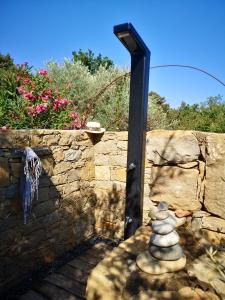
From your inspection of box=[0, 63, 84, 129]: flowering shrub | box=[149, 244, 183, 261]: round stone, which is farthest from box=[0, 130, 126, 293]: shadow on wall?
box=[149, 244, 183, 261]: round stone

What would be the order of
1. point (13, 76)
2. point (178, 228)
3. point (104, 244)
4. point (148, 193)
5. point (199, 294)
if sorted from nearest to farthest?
point (199, 294) → point (178, 228) → point (148, 193) → point (104, 244) → point (13, 76)

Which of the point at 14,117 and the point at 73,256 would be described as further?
the point at 14,117

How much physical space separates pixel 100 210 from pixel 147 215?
0.88m

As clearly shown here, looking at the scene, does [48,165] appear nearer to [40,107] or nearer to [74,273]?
[40,107]

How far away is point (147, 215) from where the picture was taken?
3.42 meters

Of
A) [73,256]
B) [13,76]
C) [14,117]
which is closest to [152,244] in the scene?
[73,256]

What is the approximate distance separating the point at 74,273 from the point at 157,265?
4.82 ft

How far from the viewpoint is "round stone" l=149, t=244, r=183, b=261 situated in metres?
2.10

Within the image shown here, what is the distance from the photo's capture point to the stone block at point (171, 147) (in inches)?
115

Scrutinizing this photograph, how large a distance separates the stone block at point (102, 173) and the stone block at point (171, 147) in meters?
0.79

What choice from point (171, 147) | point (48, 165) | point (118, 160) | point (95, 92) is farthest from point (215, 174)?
point (95, 92)

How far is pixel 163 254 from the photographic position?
2.10 metres

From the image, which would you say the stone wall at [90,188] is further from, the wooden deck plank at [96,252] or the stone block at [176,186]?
the wooden deck plank at [96,252]

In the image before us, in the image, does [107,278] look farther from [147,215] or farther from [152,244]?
[147,215]
